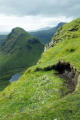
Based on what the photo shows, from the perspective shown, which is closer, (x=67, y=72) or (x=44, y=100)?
(x=44, y=100)

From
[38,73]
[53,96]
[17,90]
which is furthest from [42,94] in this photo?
[38,73]

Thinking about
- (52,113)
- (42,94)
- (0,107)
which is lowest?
(0,107)

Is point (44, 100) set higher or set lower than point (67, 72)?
lower

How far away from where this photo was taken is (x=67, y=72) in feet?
179

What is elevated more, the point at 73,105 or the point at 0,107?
the point at 73,105

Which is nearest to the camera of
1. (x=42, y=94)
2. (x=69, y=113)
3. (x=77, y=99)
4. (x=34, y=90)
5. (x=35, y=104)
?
(x=69, y=113)

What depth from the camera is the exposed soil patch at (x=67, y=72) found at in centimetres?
4625

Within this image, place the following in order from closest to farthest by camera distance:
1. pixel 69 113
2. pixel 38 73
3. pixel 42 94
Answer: pixel 69 113, pixel 42 94, pixel 38 73

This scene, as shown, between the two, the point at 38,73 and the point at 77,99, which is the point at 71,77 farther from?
the point at 77,99

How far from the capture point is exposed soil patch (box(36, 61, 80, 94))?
152 feet

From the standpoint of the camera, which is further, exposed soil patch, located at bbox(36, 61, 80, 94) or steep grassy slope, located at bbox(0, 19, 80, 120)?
exposed soil patch, located at bbox(36, 61, 80, 94)

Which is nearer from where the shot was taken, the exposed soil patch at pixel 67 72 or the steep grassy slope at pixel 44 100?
the steep grassy slope at pixel 44 100

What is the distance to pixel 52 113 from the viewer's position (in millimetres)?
23359

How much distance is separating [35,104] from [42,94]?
4376 millimetres
